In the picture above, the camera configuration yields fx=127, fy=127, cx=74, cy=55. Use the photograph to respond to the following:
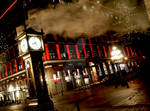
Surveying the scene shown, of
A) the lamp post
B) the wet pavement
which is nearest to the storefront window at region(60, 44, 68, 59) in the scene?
the wet pavement

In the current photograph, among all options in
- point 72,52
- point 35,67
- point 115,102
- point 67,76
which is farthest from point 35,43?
point 72,52

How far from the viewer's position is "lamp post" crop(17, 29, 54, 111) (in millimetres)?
6418

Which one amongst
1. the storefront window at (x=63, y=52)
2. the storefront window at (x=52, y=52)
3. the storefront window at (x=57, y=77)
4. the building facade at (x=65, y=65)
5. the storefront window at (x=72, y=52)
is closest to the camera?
the building facade at (x=65, y=65)

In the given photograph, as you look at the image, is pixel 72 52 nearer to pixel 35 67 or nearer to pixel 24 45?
pixel 24 45

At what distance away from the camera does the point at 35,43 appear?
6.99 m

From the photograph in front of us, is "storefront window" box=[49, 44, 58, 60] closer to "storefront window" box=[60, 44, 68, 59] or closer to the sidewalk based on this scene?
"storefront window" box=[60, 44, 68, 59]

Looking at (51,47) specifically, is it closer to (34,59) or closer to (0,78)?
(34,59)

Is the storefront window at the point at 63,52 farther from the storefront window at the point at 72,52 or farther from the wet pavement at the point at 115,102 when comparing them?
the wet pavement at the point at 115,102

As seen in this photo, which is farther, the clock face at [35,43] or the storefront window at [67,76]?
the storefront window at [67,76]

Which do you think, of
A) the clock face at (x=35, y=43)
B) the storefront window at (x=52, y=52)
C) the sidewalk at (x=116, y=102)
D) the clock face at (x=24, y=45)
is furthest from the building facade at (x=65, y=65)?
the clock face at (x=24, y=45)

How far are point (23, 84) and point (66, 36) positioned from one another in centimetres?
1334

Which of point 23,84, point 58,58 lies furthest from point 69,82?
point 23,84

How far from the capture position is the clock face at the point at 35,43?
6824 mm

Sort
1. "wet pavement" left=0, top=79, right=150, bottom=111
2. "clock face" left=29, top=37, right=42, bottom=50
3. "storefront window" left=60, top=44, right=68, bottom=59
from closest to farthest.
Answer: "wet pavement" left=0, top=79, right=150, bottom=111 → "clock face" left=29, top=37, right=42, bottom=50 → "storefront window" left=60, top=44, right=68, bottom=59
